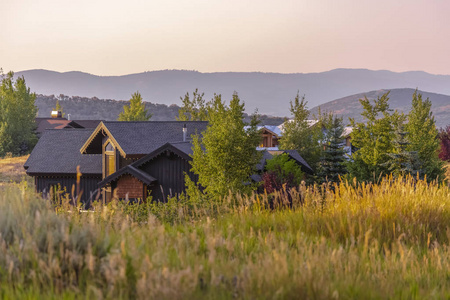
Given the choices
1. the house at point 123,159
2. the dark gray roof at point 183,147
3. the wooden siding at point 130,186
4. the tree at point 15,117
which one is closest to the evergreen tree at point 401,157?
the house at point 123,159

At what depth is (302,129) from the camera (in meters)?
50.1

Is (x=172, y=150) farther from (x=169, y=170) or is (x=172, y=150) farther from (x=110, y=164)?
(x=110, y=164)

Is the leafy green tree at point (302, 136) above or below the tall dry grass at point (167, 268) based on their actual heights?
above

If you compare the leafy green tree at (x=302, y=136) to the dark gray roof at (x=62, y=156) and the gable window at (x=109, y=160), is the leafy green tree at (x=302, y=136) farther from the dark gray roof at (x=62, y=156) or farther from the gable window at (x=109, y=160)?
the dark gray roof at (x=62, y=156)

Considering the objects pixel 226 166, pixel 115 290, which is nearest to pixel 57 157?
pixel 226 166

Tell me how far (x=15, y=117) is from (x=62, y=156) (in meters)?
33.7

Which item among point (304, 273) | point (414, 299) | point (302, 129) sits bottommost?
point (414, 299)

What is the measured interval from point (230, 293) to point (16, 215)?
3110 millimetres

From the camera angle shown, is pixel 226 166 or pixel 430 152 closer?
pixel 226 166

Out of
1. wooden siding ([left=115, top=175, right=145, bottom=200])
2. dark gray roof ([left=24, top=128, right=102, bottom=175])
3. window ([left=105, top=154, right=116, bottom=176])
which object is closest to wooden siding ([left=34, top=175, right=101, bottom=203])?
dark gray roof ([left=24, top=128, right=102, bottom=175])

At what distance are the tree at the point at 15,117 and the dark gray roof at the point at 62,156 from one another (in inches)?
1096

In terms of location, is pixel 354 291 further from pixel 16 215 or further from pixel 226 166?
pixel 226 166

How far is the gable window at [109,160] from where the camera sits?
3494 centimetres

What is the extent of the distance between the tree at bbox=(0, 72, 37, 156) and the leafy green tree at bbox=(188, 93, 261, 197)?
164ft
